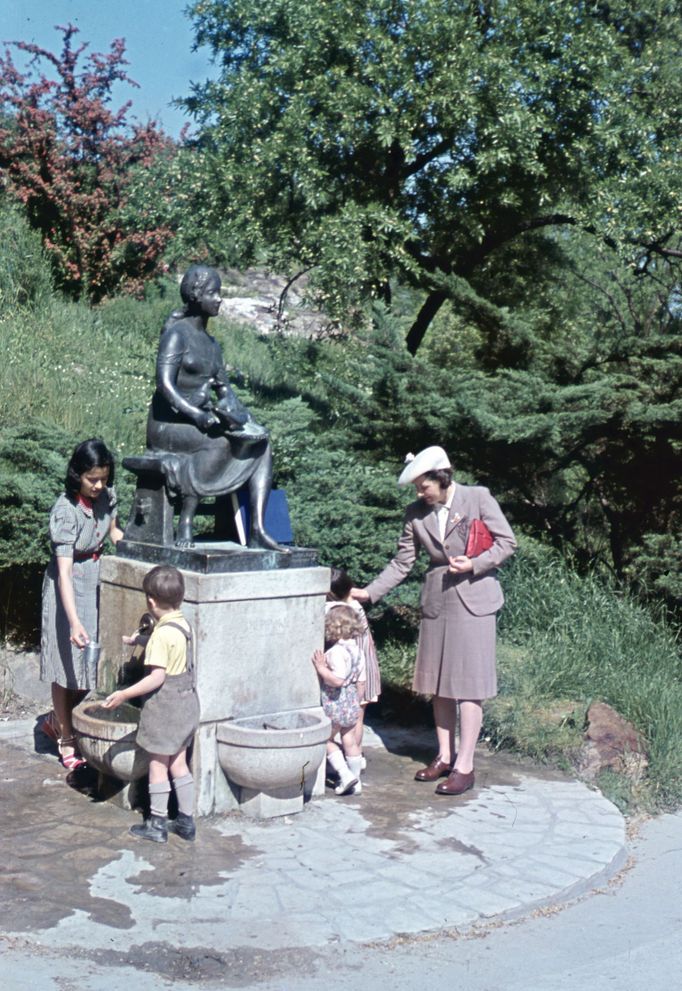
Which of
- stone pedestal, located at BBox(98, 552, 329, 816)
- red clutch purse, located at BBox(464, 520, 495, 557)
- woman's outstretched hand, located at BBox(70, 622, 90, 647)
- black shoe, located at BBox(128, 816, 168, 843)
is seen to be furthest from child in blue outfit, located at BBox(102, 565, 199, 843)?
red clutch purse, located at BBox(464, 520, 495, 557)

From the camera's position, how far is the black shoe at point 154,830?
4.88m

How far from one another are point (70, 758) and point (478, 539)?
238 centimetres

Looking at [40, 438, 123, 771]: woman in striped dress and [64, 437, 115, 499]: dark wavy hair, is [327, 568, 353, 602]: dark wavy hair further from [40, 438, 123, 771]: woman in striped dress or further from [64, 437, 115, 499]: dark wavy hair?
[64, 437, 115, 499]: dark wavy hair

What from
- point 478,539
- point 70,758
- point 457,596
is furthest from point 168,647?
point 478,539

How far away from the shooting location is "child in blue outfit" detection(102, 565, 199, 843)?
4.86 metres

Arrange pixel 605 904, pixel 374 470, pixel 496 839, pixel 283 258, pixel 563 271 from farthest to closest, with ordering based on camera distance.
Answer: pixel 563 271 → pixel 283 258 → pixel 374 470 → pixel 496 839 → pixel 605 904

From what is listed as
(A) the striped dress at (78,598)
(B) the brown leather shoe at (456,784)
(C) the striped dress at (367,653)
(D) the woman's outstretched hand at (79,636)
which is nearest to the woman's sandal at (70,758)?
(A) the striped dress at (78,598)

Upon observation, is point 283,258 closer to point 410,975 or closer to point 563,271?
point 563,271

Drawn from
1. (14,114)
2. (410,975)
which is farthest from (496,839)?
(14,114)

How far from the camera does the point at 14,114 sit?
1778cm

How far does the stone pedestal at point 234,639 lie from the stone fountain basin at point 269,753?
88 mm

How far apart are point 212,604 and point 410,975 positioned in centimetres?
194

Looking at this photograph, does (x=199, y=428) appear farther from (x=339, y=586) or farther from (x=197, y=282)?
(x=339, y=586)

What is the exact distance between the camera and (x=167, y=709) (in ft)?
16.0
